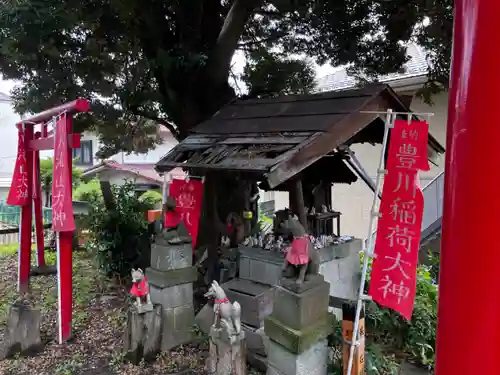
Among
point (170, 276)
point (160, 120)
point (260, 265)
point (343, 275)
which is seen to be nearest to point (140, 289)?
point (170, 276)

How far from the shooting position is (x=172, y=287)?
18.5 feet

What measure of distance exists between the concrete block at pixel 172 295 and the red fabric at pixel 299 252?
7.20 ft

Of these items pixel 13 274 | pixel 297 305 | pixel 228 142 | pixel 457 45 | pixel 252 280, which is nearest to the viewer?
pixel 457 45

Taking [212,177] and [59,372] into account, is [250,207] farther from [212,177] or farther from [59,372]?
[59,372]

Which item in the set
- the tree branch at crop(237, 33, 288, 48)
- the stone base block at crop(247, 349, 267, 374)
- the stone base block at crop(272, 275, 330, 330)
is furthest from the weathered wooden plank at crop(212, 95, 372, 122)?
the stone base block at crop(247, 349, 267, 374)

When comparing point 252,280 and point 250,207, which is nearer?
point 252,280

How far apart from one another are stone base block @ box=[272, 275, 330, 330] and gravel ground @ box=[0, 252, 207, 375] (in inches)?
63.0

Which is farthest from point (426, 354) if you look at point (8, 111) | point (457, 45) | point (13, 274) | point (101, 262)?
point (8, 111)

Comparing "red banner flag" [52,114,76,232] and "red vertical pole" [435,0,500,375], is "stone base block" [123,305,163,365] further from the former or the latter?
"red vertical pole" [435,0,500,375]

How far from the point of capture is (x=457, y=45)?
1.14 m

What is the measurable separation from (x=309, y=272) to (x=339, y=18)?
477cm

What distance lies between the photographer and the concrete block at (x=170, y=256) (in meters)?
5.65

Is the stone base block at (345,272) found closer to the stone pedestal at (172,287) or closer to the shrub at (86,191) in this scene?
the stone pedestal at (172,287)

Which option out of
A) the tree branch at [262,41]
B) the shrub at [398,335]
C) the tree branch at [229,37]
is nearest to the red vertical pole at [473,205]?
the shrub at [398,335]
